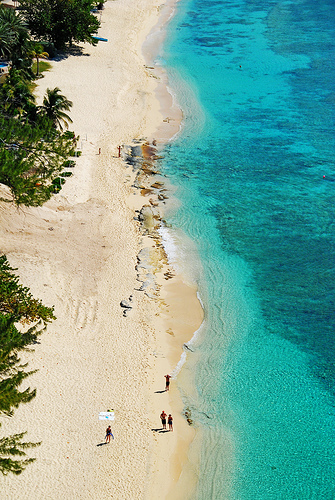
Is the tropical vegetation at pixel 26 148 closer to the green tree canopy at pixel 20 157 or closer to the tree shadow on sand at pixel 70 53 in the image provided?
the green tree canopy at pixel 20 157

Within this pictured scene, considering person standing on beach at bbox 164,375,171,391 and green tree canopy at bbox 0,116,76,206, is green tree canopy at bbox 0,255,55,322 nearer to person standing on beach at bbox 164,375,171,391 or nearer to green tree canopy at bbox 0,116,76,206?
green tree canopy at bbox 0,116,76,206

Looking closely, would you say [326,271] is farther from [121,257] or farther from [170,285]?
[121,257]

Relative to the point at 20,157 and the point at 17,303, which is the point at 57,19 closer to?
the point at 20,157

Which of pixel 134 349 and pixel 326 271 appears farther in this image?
pixel 326 271

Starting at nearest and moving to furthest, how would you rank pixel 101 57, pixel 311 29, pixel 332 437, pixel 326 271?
1. pixel 332 437
2. pixel 326 271
3. pixel 101 57
4. pixel 311 29

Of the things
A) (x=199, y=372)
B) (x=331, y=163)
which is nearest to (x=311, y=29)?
(x=331, y=163)

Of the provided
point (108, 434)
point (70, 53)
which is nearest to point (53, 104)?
point (70, 53)

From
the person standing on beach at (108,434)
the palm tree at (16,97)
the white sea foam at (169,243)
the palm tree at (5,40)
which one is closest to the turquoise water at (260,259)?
the white sea foam at (169,243)

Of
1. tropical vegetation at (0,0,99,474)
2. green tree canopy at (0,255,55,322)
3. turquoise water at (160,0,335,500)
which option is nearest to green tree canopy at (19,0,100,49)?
tropical vegetation at (0,0,99,474)
